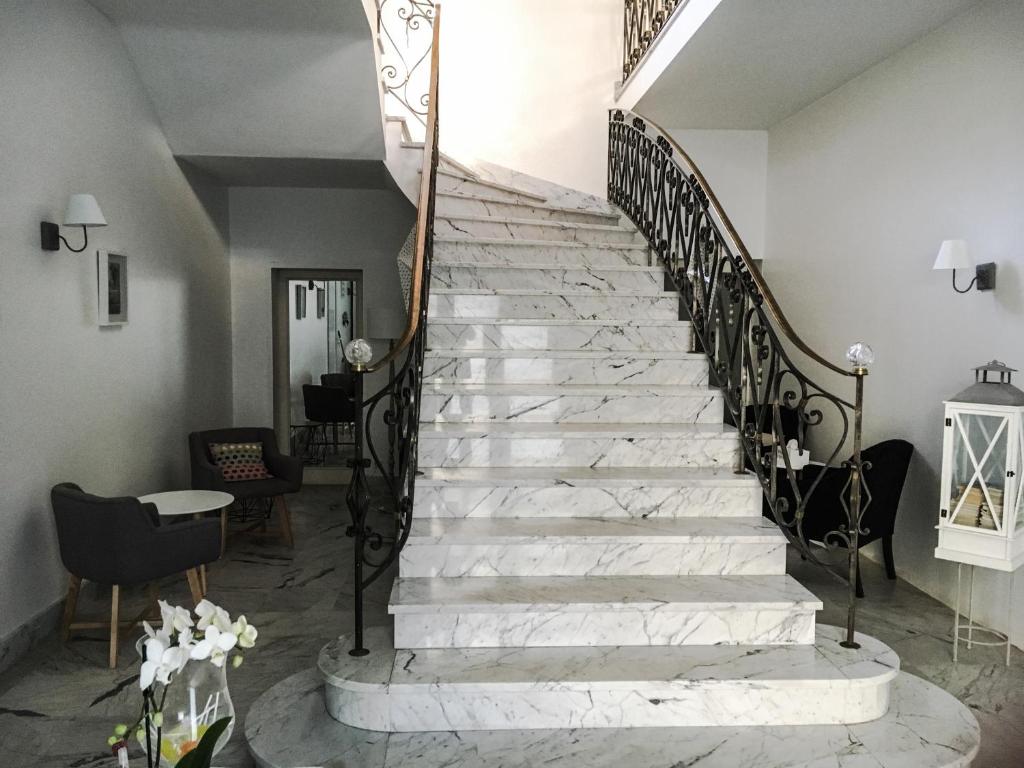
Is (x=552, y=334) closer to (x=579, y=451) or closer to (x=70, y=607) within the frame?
(x=579, y=451)

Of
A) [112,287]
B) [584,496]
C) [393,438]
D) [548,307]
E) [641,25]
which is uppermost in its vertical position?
[641,25]

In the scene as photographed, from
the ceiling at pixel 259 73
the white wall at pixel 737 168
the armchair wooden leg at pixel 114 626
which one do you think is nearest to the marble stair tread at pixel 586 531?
the armchair wooden leg at pixel 114 626

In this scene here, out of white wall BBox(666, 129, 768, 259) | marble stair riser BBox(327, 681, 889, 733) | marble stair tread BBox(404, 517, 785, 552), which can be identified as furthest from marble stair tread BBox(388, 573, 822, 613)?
white wall BBox(666, 129, 768, 259)

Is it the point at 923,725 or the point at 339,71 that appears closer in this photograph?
the point at 923,725

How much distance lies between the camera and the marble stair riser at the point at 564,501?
12.2 feet

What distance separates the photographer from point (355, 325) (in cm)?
815

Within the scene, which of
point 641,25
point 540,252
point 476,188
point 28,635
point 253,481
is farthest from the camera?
point 641,25

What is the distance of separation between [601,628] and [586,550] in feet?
1.19

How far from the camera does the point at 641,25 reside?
6.68 metres

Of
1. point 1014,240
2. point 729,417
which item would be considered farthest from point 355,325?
point 1014,240

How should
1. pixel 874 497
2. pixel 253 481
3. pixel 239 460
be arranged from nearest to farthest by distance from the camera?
pixel 874 497 → pixel 253 481 → pixel 239 460

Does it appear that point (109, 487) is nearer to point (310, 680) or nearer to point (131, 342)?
point (131, 342)

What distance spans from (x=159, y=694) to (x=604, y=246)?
4.41 meters

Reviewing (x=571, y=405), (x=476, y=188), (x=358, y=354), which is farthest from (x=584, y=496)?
(x=476, y=188)
